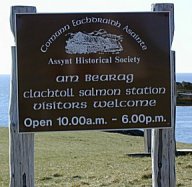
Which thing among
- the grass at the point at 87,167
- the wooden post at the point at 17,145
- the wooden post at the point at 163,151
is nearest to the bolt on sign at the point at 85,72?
the wooden post at the point at 17,145

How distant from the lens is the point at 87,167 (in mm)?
11680

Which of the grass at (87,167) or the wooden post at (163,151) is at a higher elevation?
the wooden post at (163,151)

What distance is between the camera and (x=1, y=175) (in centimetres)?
1087

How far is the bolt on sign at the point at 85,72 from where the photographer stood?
6891 millimetres

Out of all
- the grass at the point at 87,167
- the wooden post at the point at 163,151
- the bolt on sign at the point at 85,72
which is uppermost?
the bolt on sign at the point at 85,72

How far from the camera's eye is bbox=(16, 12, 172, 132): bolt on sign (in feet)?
22.6

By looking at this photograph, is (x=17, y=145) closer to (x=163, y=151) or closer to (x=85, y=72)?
(x=85, y=72)

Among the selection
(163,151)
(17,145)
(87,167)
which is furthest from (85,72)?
(87,167)

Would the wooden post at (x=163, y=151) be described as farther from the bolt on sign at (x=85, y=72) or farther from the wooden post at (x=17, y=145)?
the wooden post at (x=17, y=145)

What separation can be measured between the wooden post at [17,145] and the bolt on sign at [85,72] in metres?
0.07

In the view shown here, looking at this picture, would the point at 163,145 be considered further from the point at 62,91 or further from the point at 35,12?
the point at 35,12

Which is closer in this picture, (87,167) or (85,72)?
(85,72)

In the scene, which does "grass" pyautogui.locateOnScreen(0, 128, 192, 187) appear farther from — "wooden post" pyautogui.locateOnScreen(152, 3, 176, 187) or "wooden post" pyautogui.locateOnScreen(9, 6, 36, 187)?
"wooden post" pyautogui.locateOnScreen(9, 6, 36, 187)

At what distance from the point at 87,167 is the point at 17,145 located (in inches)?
191
